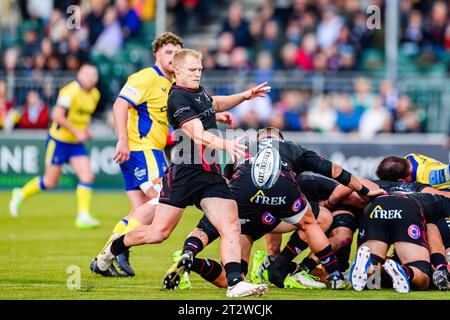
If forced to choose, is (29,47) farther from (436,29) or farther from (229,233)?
(229,233)

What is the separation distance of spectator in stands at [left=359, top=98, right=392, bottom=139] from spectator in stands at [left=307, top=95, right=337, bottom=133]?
71cm

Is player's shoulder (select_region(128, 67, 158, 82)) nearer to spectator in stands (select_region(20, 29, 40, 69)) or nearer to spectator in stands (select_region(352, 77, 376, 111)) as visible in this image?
spectator in stands (select_region(352, 77, 376, 111))

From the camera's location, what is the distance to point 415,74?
23.5 meters

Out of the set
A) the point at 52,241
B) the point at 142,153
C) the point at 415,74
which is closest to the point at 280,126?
the point at 415,74

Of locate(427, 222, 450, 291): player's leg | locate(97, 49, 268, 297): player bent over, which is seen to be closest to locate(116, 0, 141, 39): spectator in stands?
locate(97, 49, 268, 297): player bent over

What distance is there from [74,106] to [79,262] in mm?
5257

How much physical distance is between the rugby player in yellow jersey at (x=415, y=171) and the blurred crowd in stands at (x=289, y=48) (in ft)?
37.6

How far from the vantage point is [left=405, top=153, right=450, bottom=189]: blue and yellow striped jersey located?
10.7m

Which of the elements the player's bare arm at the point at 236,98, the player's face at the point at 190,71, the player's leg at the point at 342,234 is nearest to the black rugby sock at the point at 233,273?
the player's face at the point at 190,71

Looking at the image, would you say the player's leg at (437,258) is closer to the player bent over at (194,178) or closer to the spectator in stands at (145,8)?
the player bent over at (194,178)

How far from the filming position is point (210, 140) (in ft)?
28.8

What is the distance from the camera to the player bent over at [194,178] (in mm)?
8938

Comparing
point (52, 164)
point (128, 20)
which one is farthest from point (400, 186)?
point (128, 20)

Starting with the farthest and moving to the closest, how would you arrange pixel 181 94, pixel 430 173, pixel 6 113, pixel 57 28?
pixel 57 28 < pixel 6 113 < pixel 430 173 < pixel 181 94
